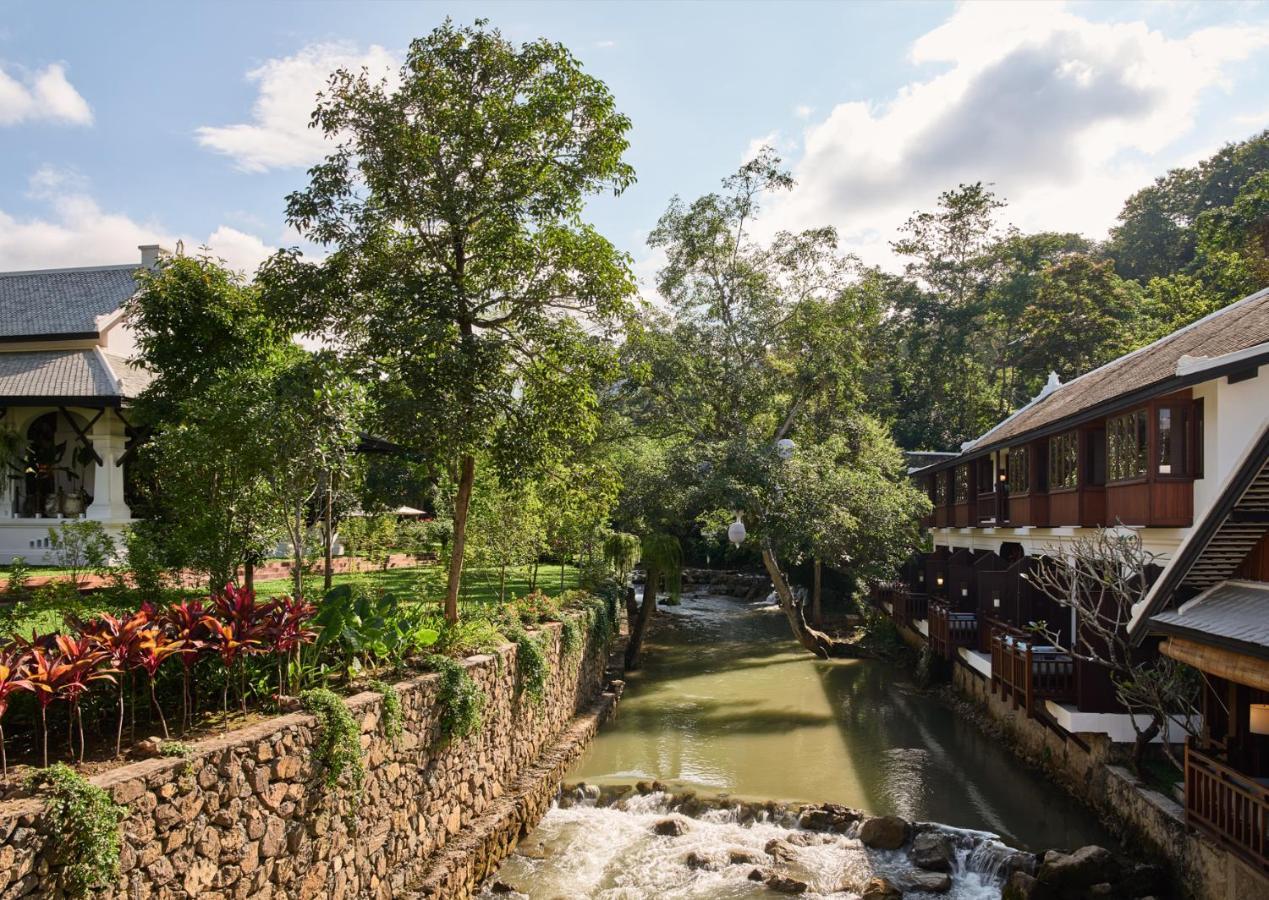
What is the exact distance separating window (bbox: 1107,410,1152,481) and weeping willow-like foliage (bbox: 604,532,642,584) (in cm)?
1202

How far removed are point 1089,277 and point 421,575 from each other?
97.5 ft

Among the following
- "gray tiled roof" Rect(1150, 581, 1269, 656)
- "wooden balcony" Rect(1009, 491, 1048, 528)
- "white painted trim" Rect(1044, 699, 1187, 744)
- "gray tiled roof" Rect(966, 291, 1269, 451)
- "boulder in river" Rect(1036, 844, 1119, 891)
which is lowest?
"boulder in river" Rect(1036, 844, 1119, 891)

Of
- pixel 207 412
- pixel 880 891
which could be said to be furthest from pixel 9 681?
pixel 880 891

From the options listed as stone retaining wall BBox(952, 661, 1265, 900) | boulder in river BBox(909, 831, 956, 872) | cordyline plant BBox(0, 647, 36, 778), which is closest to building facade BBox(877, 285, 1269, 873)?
stone retaining wall BBox(952, 661, 1265, 900)

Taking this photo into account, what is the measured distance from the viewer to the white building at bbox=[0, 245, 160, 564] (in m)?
20.1

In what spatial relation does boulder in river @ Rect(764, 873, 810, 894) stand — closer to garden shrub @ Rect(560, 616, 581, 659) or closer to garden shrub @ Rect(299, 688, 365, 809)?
garden shrub @ Rect(299, 688, 365, 809)

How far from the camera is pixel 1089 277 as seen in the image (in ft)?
115

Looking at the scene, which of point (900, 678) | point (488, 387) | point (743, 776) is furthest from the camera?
point (900, 678)

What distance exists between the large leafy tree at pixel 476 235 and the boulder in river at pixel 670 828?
3.96 metres

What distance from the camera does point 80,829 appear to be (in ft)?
16.6

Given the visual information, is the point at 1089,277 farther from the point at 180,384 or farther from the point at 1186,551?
the point at 180,384

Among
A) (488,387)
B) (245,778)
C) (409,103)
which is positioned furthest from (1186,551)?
(409,103)

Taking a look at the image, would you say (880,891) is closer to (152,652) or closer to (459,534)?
(459,534)

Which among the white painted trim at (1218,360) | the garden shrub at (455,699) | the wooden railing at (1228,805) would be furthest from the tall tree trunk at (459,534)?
the white painted trim at (1218,360)
